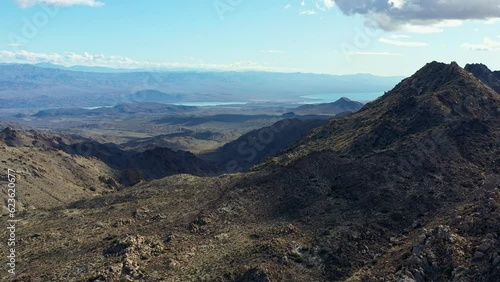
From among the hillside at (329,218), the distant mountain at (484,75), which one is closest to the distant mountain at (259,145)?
the distant mountain at (484,75)

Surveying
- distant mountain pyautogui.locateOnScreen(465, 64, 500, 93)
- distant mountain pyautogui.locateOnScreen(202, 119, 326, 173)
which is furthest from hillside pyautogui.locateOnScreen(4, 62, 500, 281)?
distant mountain pyautogui.locateOnScreen(202, 119, 326, 173)

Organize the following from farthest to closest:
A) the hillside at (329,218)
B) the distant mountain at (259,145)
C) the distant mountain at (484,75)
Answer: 1. the distant mountain at (259,145)
2. the distant mountain at (484,75)
3. the hillside at (329,218)

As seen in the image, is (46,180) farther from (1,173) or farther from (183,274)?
(183,274)

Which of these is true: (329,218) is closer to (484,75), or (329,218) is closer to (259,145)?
(484,75)

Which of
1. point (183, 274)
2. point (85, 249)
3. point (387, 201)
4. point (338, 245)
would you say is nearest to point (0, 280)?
point (85, 249)

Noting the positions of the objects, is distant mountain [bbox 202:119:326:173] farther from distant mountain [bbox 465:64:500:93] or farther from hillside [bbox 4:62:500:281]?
hillside [bbox 4:62:500:281]

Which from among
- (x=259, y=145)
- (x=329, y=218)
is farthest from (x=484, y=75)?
(x=329, y=218)

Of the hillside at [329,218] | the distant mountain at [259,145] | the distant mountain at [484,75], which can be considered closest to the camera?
the hillside at [329,218]

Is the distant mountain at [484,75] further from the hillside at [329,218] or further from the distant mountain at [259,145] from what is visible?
the distant mountain at [259,145]
